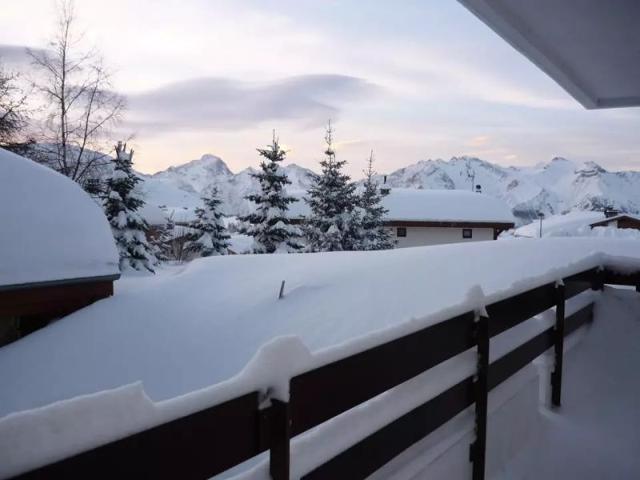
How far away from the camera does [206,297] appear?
27.6ft

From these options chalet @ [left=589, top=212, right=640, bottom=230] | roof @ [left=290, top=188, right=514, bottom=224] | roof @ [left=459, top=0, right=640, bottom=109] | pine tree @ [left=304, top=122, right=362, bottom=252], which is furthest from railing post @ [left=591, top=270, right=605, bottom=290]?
chalet @ [left=589, top=212, right=640, bottom=230]

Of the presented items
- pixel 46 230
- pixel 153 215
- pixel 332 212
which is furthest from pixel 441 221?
pixel 46 230

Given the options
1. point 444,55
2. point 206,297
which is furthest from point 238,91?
point 206,297

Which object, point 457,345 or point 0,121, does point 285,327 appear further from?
point 0,121

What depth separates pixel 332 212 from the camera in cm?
2280

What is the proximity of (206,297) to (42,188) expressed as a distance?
364 cm

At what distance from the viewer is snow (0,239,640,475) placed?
213 inches

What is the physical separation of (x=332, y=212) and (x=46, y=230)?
52.3 ft

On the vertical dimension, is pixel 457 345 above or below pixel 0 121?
below

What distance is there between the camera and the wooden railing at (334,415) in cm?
89

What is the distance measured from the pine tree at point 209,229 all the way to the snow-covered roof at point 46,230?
20.5 metres

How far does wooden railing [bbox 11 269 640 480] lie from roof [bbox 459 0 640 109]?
6.98 ft

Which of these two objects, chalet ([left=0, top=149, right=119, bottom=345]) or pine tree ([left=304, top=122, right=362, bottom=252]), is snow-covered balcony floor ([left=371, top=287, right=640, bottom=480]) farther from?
pine tree ([left=304, top=122, right=362, bottom=252])

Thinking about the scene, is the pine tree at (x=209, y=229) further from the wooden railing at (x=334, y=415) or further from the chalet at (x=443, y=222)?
the wooden railing at (x=334, y=415)
